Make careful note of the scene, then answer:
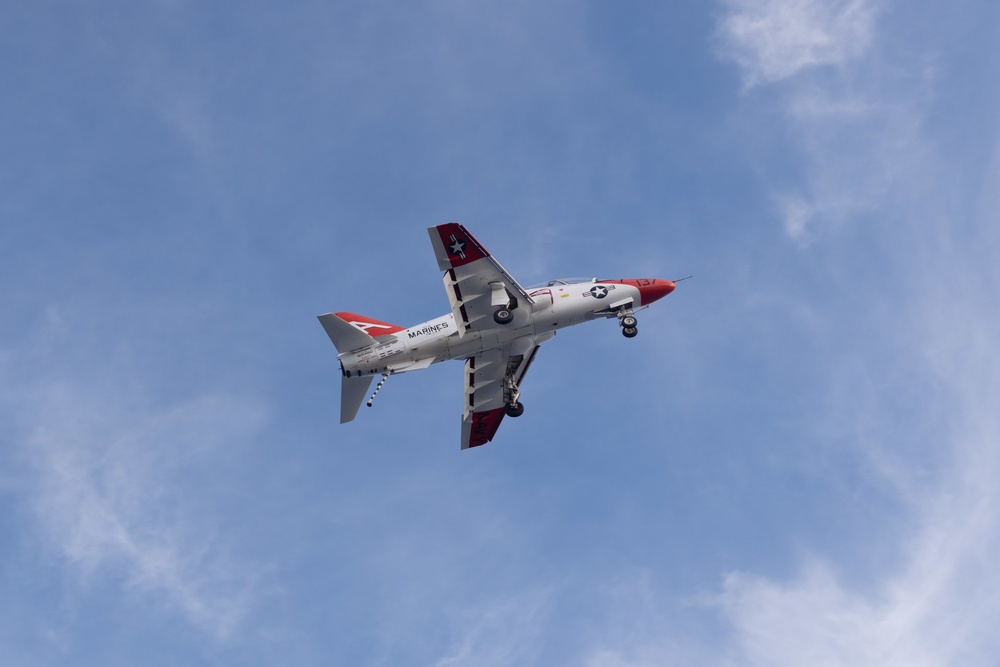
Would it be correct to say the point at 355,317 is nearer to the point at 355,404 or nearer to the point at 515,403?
the point at 355,404

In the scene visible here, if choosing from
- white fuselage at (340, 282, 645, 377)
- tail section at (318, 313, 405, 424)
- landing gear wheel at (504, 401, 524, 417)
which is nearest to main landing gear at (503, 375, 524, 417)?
landing gear wheel at (504, 401, 524, 417)

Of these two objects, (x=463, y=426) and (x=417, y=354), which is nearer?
(x=417, y=354)

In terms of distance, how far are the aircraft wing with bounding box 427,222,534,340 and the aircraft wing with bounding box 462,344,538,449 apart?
3.88 metres

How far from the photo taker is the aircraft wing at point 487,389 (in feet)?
247

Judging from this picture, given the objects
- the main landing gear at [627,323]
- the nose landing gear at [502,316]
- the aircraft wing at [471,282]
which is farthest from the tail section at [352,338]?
the main landing gear at [627,323]

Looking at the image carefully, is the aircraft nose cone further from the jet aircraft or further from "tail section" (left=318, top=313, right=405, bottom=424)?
"tail section" (left=318, top=313, right=405, bottom=424)

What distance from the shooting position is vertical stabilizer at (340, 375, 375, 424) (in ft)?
237

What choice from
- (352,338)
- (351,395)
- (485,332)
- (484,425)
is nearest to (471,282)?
(485,332)

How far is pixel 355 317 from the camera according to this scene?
72.9 meters

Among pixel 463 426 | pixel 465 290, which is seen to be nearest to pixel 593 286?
pixel 465 290

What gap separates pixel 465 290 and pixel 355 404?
10887 millimetres

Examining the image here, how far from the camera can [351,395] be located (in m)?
72.4

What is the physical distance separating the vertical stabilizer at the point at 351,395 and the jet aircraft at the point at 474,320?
0.06m

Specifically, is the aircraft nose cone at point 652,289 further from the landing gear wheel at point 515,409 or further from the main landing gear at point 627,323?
the landing gear wheel at point 515,409
